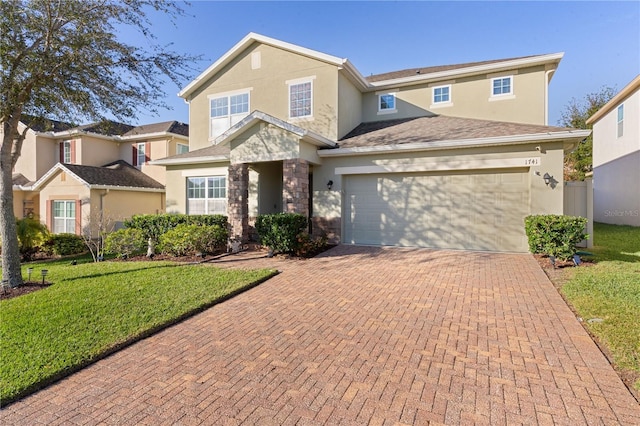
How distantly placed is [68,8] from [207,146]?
833 cm

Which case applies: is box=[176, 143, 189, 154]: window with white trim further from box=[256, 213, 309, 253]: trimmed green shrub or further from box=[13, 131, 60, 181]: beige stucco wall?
box=[256, 213, 309, 253]: trimmed green shrub

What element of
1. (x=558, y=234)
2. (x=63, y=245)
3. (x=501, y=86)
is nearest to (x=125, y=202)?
(x=63, y=245)

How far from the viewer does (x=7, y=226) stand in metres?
7.99

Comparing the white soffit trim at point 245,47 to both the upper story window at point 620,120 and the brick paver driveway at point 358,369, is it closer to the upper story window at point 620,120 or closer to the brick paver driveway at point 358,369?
the brick paver driveway at point 358,369

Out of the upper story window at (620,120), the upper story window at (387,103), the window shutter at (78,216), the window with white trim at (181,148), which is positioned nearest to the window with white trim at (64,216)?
the window shutter at (78,216)

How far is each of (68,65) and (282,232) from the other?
709 centimetres

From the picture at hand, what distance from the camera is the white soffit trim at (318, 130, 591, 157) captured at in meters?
9.43

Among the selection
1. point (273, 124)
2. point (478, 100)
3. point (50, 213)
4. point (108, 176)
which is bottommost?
point (50, 213)

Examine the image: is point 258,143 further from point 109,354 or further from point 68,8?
point 109,354

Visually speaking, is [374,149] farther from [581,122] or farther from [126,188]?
[581,122]

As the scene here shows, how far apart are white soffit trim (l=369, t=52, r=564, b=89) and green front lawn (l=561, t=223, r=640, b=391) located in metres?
7.25

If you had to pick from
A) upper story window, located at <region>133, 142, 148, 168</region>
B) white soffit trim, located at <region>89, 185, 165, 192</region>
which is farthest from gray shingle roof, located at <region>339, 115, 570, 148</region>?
upper story window, located at <region>133, 142, 148, 168</region>

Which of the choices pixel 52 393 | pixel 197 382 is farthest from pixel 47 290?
pixel 197 382

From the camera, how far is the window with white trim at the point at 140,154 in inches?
837
